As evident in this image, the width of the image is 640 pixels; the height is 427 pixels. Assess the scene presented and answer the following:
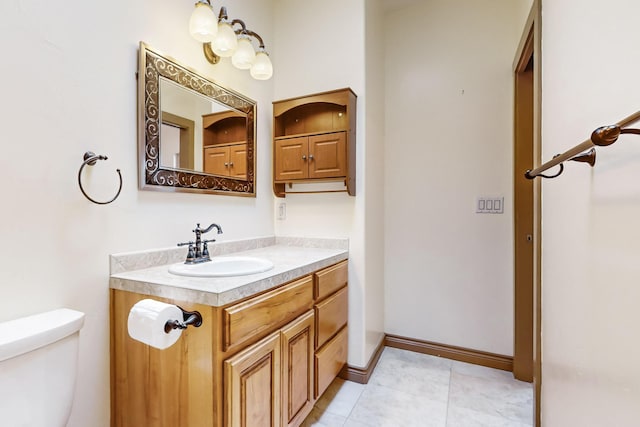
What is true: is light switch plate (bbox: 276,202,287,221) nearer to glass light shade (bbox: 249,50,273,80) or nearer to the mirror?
the mirror

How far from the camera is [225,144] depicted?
5.59ft

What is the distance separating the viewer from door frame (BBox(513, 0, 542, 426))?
4.22ft

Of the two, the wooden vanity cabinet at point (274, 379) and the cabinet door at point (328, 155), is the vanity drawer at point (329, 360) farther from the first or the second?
the cabinet door at point (328, 155)

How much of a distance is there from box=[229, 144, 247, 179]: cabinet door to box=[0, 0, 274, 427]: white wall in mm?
424

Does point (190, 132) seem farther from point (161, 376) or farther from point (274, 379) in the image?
point (274, 379)

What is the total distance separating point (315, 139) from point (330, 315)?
1063mm

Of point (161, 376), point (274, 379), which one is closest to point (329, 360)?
point (274, 379)

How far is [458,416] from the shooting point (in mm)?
1560

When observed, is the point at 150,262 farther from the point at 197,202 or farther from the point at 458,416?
the point at 458,416

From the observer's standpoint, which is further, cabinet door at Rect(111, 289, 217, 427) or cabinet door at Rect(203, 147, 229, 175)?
cabinet door at Rect(203, 147, 229, 175)

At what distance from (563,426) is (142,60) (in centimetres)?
208

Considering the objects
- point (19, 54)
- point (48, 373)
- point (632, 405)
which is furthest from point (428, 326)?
point (19, 54)

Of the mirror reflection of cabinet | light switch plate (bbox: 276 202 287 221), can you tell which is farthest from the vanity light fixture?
light switch plate (bbox: 276 202 287 221)

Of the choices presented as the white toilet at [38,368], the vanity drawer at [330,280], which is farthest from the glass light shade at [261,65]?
the white toilet at [38,368]
